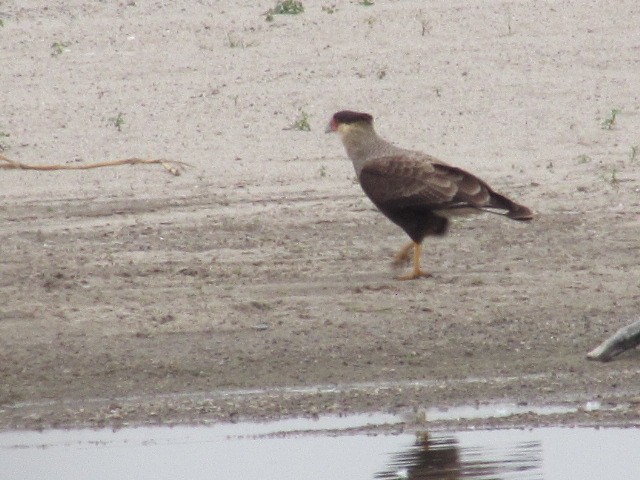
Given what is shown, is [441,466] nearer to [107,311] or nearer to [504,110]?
[107,311]

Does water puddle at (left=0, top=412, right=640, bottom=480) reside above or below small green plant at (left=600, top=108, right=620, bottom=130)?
below

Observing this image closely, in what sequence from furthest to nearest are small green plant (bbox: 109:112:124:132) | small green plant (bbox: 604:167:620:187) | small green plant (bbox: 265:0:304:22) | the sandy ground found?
small green plant (bbox: 265:0:304:22) → small green plant (bbox: 109:112:124:132) → small green plant (bbox: 604:167:620:187) → the sandy ground

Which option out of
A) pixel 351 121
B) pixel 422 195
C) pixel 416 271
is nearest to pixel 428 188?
pixel 422 195

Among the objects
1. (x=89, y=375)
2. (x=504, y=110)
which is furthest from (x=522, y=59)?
(x=89, y=375)

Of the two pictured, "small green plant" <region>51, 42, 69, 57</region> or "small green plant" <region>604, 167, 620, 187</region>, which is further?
"small green plant" <region>51, 42, 69, 57</region>

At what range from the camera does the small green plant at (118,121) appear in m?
12.3

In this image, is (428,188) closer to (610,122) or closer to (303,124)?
(303,124)

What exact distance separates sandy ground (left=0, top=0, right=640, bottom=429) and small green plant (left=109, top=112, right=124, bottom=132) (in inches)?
1.0

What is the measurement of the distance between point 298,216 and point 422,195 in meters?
1.40

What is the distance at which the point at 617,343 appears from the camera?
335 inches

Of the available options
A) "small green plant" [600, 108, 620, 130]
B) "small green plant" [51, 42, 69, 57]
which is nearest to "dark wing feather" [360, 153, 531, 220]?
"small green plant" [600, 108, 620, 130]

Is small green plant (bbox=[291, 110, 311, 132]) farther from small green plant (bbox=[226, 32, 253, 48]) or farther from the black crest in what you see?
the black crest

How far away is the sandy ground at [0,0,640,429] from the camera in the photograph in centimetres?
838

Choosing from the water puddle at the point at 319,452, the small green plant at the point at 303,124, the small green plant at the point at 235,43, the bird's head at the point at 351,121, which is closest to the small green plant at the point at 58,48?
the small green plant at the point at 235,43
